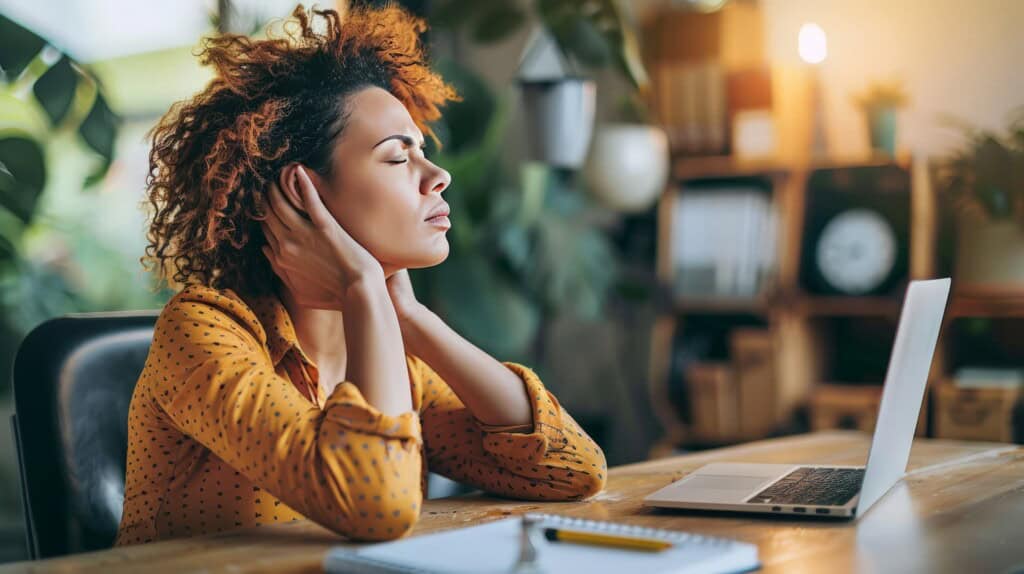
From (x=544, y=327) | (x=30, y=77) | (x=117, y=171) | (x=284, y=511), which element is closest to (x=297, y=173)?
(x=284, y=511)

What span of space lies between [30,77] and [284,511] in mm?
754

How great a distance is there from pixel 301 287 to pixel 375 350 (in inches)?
7.8

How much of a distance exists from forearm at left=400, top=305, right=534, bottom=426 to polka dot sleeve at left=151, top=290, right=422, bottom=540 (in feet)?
0.77

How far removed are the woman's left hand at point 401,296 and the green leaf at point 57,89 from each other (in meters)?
0.54

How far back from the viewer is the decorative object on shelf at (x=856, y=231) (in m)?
3.37

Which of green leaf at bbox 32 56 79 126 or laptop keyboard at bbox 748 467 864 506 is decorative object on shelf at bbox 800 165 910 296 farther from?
green leaf at bbox 32 56 79 126

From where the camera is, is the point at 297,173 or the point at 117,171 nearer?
the point at 297,173

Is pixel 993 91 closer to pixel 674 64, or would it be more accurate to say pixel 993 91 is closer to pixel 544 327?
pixel 674 64

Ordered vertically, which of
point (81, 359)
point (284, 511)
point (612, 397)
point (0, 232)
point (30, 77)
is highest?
point (30, 77)

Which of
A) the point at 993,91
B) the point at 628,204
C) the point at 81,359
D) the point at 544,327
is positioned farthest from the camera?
the point at 544,327

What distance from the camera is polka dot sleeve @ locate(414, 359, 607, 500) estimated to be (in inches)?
51.1

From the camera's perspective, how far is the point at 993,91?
11.3 ft

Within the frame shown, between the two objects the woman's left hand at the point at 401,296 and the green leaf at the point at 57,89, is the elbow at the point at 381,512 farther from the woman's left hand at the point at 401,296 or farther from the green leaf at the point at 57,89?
the green leaf at the point at 57,89

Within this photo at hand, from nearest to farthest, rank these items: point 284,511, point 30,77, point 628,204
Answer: point 284,511
point 30,77
point 628,204
